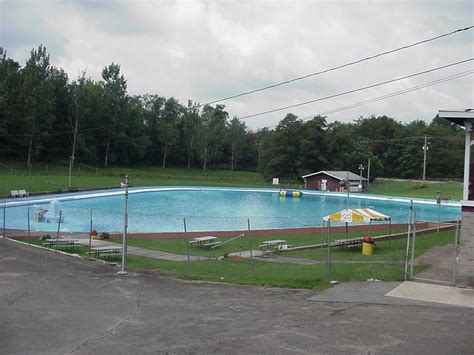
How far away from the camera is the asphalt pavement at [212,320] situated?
827cm

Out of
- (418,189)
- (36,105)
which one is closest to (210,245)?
(418,189)

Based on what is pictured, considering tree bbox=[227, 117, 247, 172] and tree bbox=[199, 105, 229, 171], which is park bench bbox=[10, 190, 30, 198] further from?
tree bbox=[227, 117, 247, 172]

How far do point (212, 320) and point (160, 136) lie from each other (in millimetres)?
97394

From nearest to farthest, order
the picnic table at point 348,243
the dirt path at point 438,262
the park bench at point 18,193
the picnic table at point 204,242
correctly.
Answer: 1. the dirt path at point 438,262
2. the picnic table at point 348,243
3. the picnic table at point 204,242
4. the park bench at point 18,193

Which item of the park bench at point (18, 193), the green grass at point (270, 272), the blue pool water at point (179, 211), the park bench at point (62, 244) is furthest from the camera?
the park bench at point (18, 193)

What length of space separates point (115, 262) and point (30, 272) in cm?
351

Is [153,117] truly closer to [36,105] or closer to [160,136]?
[160,136]

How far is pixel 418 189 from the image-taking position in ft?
245

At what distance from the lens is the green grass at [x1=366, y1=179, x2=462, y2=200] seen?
66.8 meters

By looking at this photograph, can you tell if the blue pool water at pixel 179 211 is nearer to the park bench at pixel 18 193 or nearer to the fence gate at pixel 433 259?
the park bench at pixel 18 193

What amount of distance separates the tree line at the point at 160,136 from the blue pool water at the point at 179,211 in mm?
23519

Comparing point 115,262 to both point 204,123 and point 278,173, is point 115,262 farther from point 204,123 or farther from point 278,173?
point 204,123

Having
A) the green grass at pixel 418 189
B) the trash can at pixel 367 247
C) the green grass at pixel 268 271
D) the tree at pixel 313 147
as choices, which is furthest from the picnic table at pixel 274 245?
the tree at pixel 313 147

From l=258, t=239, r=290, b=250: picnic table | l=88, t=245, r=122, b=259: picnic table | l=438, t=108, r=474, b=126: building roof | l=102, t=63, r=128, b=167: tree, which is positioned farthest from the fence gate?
l=102, t=63, r=128, b=167: tree
